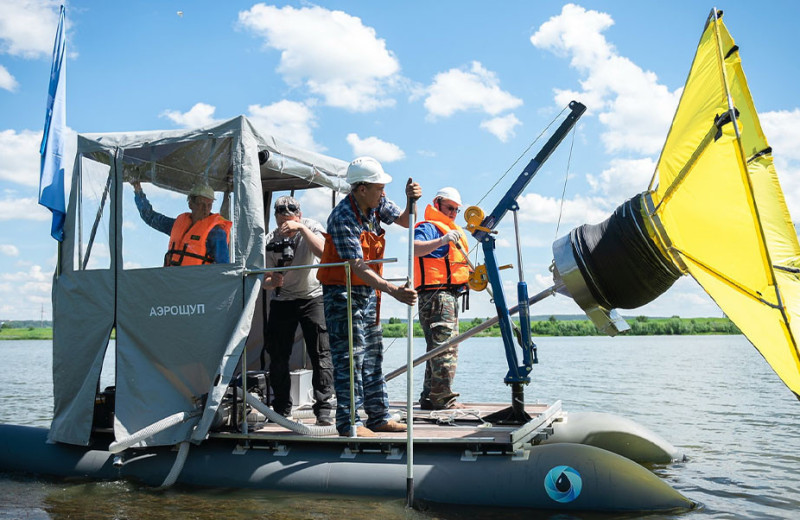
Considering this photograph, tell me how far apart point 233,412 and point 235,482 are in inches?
24.0

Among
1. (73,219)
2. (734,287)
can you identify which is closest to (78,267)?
(73,219)

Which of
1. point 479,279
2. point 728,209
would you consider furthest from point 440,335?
point 728,209

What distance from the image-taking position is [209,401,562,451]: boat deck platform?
5.66 m

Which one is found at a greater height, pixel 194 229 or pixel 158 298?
pixel 194 229

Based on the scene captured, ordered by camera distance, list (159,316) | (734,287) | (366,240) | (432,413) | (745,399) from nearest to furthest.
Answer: (734,287) < (366,240) < (159,316) < (432,413) < (745,399)

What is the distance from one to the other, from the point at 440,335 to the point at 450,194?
157 centimetres

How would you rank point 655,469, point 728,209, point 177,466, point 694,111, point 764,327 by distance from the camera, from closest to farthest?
1. point 764,327
2. point 728,209
3. point 694,111
4. point 177,466
5. point 655,469

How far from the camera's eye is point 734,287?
4715 mm

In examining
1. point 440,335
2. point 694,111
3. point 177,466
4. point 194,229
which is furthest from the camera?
point 440,335

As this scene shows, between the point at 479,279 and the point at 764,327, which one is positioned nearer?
the point at 764,327

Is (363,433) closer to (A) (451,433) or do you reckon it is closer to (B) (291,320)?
(A) (451,433)

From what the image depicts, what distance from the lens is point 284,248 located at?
6949 mm

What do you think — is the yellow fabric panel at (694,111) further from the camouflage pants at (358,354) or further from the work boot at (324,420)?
the work boot at (324,420)

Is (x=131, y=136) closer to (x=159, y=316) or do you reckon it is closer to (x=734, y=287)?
(x=159, y=316)
